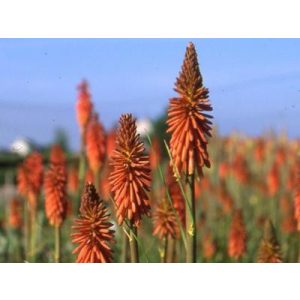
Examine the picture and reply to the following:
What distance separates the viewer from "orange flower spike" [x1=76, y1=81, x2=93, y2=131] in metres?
7.23

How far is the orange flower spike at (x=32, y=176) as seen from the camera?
6.45m

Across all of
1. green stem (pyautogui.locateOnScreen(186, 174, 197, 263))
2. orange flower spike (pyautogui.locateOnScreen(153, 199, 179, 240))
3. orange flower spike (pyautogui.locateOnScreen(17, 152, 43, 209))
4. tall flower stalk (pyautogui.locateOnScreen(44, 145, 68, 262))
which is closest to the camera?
green stem (pyautogui.locateOnScreen(186, 174, 197, 263))

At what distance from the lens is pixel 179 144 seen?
4.40 metres

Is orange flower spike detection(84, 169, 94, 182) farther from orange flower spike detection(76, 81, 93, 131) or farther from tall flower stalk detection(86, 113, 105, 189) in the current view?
tall flower stalk detection(86, 113, 105, 189)

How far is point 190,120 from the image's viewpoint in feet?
14.5

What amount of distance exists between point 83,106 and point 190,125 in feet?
10.0

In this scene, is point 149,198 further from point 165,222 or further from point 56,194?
point 56,194
